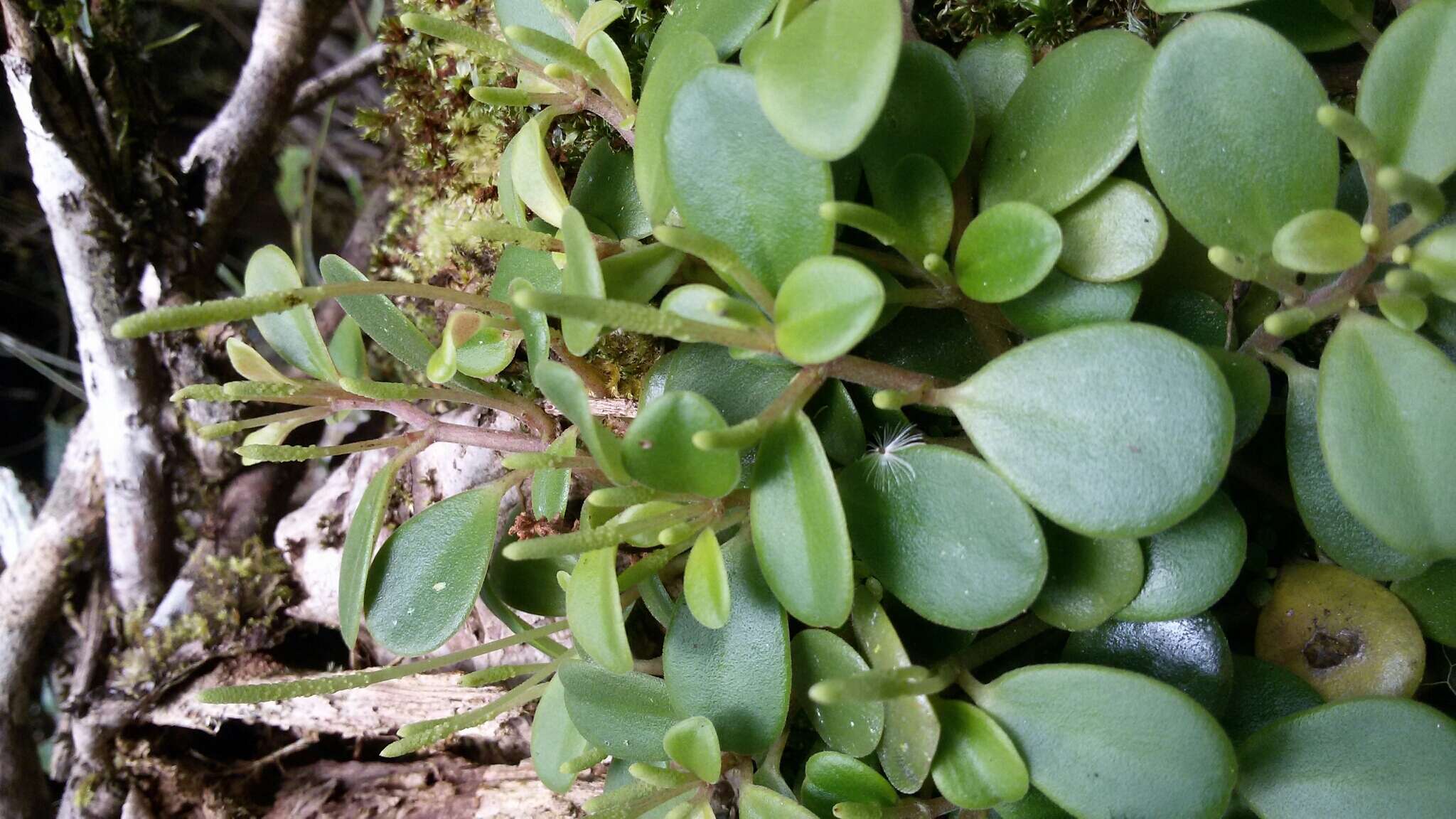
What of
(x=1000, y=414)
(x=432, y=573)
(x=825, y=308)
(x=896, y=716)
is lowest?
(x=896, y=716)

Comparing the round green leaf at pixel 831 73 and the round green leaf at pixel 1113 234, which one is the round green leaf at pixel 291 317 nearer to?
the round green leaf at pixel 831 73

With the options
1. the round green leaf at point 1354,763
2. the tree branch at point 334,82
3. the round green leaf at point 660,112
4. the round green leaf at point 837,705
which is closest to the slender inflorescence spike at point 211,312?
the round green leaf at point 660,112

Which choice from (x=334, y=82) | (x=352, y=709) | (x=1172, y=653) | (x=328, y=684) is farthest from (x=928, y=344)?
(x=334, y=82)

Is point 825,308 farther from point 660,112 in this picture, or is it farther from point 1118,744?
point 1118,744

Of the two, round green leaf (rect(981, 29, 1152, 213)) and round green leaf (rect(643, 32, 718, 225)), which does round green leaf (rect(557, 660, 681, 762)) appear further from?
round green leaf (rect(981, 29, 1152, 213))

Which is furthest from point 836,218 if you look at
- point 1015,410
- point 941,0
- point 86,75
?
point 86,75

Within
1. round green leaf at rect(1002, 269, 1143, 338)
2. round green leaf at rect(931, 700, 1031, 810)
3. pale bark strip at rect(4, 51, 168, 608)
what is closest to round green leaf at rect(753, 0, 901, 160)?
round green leaf at rect(1002, 269, 1143, 338)

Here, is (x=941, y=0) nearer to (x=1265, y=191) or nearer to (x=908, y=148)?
(x=908, y=148)
